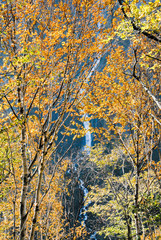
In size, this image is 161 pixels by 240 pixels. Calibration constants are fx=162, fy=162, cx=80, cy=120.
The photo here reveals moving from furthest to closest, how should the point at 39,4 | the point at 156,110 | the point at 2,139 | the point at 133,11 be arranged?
the point at 156,110, the point at 2,139, the point at 39,4, the point at 133,11

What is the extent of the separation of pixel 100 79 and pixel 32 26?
8.46 feet

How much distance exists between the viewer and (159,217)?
411 centimetres

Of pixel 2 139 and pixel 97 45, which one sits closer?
pixel 97 45

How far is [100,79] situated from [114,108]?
3.68 ft

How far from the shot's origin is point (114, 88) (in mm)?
5090

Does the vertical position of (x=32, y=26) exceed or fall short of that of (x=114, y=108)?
it exceeds it

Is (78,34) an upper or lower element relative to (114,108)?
upper

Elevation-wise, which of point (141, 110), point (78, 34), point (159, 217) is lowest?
point (159, 217)

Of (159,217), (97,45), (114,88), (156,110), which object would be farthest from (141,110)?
(159,217)

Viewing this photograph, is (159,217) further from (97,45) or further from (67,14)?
(67,14)

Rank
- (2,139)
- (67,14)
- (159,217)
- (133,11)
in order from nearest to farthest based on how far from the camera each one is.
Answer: (133,11), (67,14), (159,217), (2,139)

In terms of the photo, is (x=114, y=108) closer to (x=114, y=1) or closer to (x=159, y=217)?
(x=114, y=1)

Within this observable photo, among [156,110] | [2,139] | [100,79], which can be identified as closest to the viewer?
[2,139]

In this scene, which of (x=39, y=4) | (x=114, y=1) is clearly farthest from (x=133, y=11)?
(x=39, y=4)
